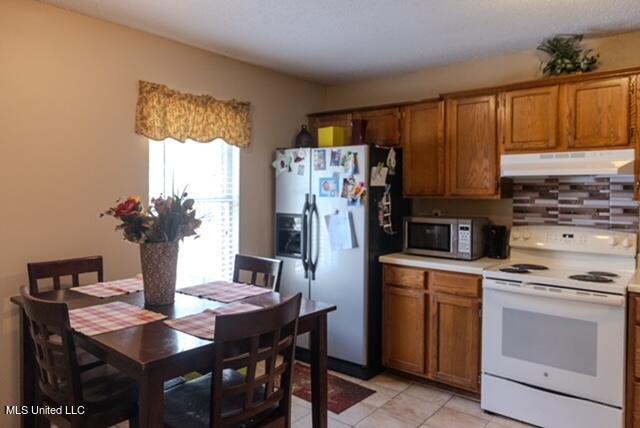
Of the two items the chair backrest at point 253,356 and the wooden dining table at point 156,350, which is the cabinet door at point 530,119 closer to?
the wooden dining table at point 156,350

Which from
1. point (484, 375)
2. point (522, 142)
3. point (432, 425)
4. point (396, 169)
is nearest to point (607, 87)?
point (522, 142)

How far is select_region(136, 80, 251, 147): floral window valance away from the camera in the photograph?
295 centimetres

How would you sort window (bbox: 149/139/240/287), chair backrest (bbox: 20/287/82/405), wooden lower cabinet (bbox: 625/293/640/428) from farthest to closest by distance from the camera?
1. window (bbox: 149/139/240/287)
2. wooden lower cabinet (bbox: 625/293/640/428)
3. chair backrest (bbox: 20/287/82/405)

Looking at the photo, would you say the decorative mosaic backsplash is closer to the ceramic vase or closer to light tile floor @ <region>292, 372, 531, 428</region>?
light tile floor @ <region>292, 372, 531, 428</region>

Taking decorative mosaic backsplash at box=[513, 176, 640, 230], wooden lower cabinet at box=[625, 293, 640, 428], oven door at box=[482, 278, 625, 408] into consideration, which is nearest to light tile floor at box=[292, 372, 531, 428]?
oven door at box=[482, 278, 625, 408]

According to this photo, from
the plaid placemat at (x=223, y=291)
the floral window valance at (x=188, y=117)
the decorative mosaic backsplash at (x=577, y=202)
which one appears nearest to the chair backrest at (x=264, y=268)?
the plaid placemat at (x=223, y=291)

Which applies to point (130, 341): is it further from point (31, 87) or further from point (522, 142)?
point (522, 142)

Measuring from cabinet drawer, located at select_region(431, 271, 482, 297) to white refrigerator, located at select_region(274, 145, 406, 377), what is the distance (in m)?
0.47

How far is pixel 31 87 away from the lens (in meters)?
2.47

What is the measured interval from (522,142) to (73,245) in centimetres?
293

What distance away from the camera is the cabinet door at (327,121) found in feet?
Result: 12.9

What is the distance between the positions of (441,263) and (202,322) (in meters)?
1.82

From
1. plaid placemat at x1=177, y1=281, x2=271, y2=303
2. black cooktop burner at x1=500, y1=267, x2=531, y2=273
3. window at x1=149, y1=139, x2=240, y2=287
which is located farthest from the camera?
window at x1=149, y1=139, x2=240, y2=287

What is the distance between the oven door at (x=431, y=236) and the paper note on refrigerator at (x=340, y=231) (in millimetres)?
508
